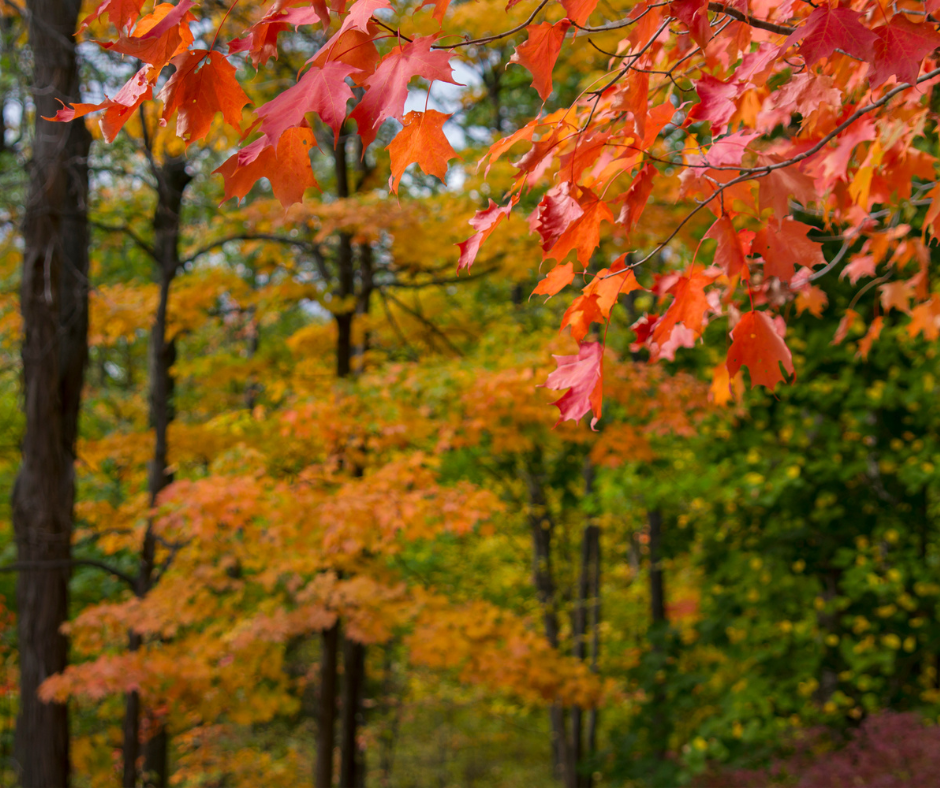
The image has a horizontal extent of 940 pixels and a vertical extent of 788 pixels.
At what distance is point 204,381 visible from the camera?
9.34 m

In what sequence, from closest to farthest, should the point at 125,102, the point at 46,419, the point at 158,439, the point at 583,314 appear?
the point at 125,102, the point at 583,314, the point at 46,419, the point at 158,439

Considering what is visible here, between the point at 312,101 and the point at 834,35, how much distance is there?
0.98 metres

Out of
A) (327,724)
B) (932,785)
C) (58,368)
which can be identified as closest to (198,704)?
(327,724)

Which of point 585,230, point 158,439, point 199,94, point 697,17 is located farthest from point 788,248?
point 158,439

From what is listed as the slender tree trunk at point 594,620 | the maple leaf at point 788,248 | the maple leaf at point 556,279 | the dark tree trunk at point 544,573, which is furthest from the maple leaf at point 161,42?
the slender tree trunk at point 594,620

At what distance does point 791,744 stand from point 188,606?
543 cm

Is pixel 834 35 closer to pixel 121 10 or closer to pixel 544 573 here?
pixel 121 10

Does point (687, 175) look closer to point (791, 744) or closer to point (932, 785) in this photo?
point (932, 785)

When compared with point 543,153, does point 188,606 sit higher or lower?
lower

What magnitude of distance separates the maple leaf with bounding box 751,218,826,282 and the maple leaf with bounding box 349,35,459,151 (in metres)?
0.94

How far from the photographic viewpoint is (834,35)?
4.49ft

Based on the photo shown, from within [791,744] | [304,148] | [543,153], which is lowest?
[791,744]

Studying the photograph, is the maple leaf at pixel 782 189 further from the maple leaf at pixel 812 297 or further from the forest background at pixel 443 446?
the maple leaf at pixel 812 297

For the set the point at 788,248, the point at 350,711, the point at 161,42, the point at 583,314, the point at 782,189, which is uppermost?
the point at 161,42
